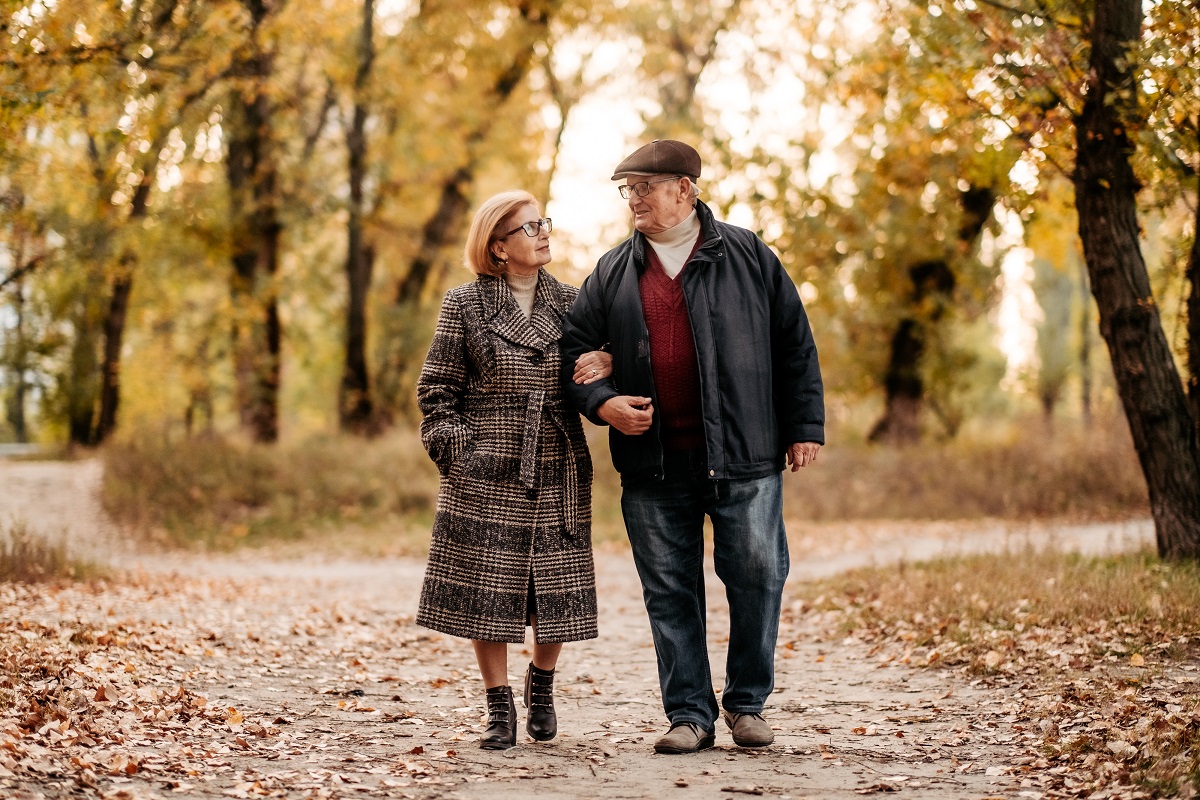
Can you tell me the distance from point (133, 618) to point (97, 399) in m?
24.3

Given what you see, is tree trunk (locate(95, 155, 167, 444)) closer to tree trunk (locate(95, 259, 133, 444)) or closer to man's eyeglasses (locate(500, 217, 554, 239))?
tree trunk (locate(95, 259, 133, 444))

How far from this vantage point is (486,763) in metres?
4.73

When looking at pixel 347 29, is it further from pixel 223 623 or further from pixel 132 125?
pixel 223 623

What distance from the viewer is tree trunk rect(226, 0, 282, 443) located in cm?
1975

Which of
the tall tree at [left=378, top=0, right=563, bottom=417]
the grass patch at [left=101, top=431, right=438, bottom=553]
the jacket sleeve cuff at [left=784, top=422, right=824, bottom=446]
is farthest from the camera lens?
the tall tree at [left=378, top=0, right=563, bottom=417]

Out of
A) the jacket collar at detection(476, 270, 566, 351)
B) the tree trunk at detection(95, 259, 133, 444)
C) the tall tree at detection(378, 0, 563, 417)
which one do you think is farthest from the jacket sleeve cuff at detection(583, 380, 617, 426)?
the tree trunk at detection(95, 259, 133, 444)

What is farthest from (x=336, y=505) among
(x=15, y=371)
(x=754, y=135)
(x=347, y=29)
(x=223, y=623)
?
(x=15, y=371)

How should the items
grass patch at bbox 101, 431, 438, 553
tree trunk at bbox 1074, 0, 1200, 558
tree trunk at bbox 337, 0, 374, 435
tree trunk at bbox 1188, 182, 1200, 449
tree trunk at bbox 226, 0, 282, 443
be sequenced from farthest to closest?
tree trunk at bbox 337, 0, 374, 435, tree trunk at bbox 226, 0, 282, 443, grass patch at bbox 101, 431, 438, 553, tree trunk at bbox 1188, 182, 1200, 449, tree trunk at bbox 1074, 0, 1200, 558

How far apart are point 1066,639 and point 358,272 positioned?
54.7ft

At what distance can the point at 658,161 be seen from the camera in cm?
485

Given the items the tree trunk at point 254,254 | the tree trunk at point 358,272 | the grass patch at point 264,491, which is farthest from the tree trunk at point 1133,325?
the tree trunk at point 358,272

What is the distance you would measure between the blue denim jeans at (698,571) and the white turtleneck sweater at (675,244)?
30.8 inches

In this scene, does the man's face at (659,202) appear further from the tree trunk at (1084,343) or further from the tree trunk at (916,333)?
the tree trunk at (1084,343)

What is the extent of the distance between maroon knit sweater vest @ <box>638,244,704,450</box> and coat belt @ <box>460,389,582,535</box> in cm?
41
